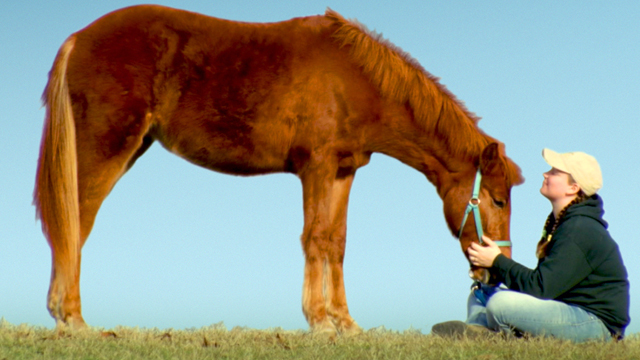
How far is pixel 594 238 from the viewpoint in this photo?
4.50m

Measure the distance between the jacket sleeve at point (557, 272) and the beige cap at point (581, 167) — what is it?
0.40 m

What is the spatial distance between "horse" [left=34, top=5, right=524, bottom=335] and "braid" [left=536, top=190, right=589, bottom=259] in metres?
0.73

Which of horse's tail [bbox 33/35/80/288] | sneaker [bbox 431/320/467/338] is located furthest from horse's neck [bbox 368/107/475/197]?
horse's tail [bbox 33/35/80/288]

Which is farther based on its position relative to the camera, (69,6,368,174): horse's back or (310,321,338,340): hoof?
(69,6,368,174): horse's back

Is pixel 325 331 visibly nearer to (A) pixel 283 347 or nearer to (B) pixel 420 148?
(A) pixel 283 347

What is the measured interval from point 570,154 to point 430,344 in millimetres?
1743

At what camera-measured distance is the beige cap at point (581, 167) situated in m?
4.58

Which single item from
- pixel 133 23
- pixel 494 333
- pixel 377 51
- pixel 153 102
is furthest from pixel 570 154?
pixel 133 23

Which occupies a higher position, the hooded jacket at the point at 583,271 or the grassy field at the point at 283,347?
the hooded jacket at the point at 583,271

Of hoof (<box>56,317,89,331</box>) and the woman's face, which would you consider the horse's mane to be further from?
hoof (<box>56,317,89,331</box>)

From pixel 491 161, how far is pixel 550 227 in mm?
906

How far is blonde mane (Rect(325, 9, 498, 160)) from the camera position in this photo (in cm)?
597

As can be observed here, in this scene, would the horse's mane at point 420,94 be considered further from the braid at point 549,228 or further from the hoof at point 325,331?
the hoof at point 325,331

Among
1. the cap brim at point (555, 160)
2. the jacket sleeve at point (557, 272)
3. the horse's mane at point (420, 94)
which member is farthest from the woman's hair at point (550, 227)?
the horse's mane at point (420, 94)
